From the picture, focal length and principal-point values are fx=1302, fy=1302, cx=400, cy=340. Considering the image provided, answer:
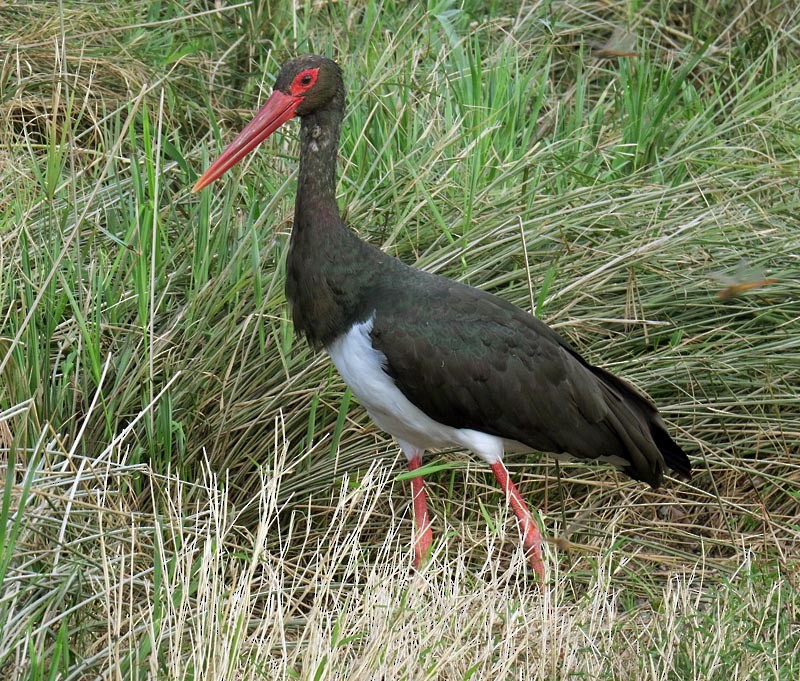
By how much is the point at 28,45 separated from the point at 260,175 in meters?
1.26

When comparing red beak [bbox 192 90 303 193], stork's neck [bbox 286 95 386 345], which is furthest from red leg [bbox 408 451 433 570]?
red beak [bbox 192 90 303 193]

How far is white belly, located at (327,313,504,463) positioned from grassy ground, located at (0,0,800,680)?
0.15 meters

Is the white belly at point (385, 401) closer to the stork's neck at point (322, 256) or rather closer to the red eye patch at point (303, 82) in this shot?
the stork's neck at point (322, 256)

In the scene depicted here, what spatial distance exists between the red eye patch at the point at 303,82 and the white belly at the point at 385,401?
0.72 meters

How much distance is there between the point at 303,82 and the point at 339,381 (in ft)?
3.32

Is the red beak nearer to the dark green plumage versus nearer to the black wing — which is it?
the dark green plumage

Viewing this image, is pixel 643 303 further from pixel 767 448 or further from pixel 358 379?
pixel 358 379

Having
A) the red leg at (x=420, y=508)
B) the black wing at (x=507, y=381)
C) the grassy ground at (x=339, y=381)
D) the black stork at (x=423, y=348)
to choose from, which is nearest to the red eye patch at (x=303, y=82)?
the black stork at (x=423, y=348)

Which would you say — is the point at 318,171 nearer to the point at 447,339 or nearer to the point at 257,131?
the point at 257,131

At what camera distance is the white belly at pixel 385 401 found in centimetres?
381

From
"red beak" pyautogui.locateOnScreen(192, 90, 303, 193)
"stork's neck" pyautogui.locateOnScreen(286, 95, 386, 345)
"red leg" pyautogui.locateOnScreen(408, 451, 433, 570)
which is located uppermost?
"red beak" pyautogui.locateOnScreen(192, 90, 303, 193)

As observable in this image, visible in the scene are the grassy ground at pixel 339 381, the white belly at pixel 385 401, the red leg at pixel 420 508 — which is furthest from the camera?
the red leg at pixel 420 508

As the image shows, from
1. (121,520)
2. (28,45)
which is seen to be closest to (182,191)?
(28,45)

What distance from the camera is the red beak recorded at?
3.83 meters
